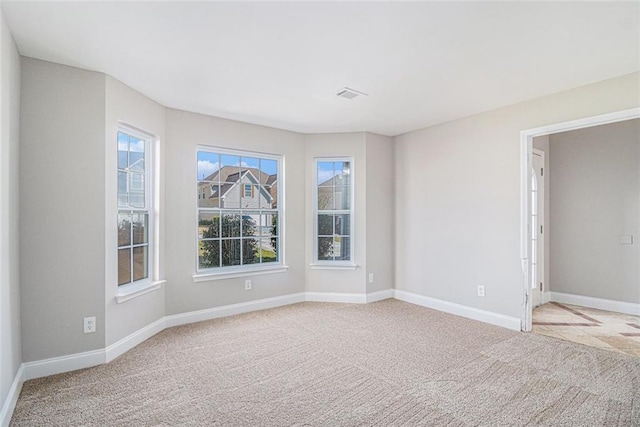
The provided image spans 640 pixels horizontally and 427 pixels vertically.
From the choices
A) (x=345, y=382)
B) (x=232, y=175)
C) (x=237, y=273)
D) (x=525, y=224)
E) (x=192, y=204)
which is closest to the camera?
(x=345, y=382)

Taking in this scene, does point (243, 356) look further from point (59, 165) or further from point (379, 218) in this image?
point (379, 218)

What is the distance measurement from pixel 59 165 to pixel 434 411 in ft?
11.2

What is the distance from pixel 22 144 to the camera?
8.68ft

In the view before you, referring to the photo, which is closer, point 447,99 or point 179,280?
point 447,99

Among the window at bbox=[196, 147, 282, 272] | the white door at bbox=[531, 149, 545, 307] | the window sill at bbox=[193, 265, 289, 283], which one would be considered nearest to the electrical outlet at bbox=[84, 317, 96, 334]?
the window sill at bbox=[193, 265, 289, 283]

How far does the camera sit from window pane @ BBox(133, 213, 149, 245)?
141 inches

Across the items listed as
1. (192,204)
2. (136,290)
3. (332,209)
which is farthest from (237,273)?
(332,209)

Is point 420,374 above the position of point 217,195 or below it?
below

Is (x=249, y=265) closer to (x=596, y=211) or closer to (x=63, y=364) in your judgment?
(x=63, y=364)

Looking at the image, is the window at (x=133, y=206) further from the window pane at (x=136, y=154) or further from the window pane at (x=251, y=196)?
the window pane at (x=251, y=196)

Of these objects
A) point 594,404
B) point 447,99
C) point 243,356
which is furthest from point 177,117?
point 594,404

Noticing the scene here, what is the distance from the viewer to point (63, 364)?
2.80 m

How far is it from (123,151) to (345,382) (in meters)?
3.02

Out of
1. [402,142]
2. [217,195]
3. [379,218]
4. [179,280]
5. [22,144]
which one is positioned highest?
[402,142]
